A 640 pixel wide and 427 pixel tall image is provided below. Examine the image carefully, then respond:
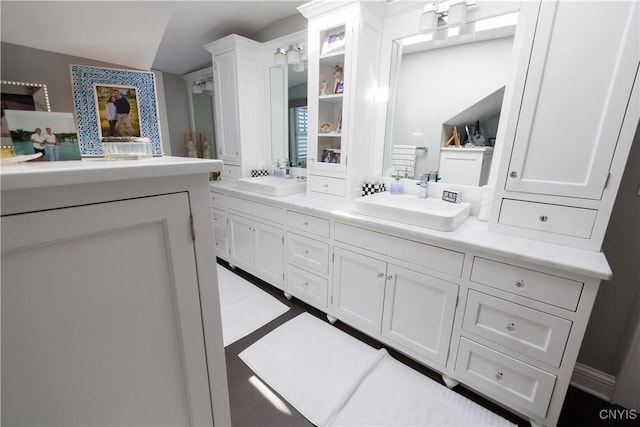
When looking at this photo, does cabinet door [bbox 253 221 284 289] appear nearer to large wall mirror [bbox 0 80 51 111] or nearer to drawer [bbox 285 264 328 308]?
drawer [bbox 285 264 328 308]

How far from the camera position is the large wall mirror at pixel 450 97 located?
154 cm

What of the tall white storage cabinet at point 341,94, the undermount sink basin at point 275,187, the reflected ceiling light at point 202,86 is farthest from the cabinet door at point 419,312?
the reflected ceiling light at point 202,86

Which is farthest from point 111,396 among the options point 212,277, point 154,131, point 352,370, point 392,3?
point 392,3

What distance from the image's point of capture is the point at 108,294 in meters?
0.55

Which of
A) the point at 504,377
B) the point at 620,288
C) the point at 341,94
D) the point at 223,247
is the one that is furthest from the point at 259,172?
the point at 620,288

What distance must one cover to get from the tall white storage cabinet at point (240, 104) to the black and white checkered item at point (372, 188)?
1.23 metres

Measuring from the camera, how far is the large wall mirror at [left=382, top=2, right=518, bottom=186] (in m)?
1.54

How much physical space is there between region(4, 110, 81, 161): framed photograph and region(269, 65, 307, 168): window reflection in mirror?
6.41 ft

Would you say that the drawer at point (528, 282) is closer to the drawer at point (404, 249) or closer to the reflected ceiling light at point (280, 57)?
the drawer at point (404, 249)

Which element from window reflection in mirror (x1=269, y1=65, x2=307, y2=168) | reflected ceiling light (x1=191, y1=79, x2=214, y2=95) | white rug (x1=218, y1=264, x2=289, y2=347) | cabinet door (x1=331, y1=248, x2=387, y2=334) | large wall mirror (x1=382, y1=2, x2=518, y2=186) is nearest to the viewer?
large wall mirror (x1=382, y1=2, x2=518, y2=186)

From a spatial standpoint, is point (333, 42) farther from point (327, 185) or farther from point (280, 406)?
point (280, 406)

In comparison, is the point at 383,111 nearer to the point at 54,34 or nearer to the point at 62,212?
the point at 54,34

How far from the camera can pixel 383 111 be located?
198 centimetres

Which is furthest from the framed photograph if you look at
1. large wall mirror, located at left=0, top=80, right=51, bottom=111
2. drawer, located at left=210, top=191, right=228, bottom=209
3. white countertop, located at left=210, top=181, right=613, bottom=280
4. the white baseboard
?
the white baseboard
